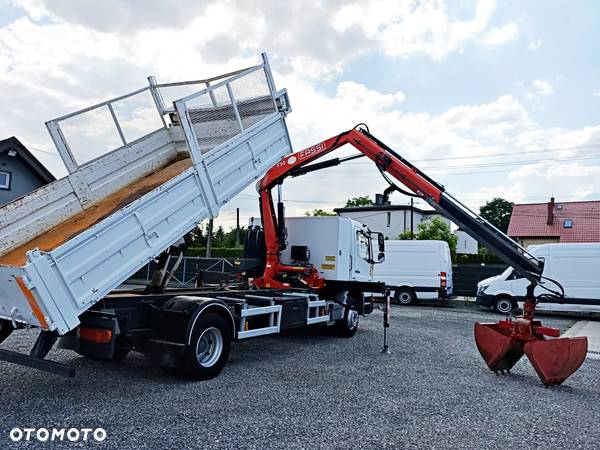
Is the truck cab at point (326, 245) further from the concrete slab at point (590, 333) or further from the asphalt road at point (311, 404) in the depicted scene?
the concrete slab at point (590, 333)

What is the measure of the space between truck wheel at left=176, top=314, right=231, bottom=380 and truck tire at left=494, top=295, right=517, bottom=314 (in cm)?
1336

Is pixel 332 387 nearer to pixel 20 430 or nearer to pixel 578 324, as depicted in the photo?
pixel 20 430

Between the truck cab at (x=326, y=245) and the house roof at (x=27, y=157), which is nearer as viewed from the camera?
the truck cab at (x=326, y=245)

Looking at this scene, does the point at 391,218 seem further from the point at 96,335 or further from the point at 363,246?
the point at 96,335

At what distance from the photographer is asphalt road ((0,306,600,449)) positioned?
14.1 ft

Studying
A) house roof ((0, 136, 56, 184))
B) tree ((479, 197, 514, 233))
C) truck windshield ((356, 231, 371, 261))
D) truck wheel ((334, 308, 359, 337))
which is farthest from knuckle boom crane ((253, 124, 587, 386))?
tree ((479, 197, 514, 233))

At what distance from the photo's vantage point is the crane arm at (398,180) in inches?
287

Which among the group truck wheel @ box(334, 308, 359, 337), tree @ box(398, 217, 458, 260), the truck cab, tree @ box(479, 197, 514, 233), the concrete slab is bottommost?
the concrete slab

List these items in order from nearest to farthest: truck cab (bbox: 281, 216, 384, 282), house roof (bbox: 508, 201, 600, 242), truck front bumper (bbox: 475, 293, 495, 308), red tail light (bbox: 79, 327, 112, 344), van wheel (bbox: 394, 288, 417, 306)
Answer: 1. red tail light (bbox: 79, 327, 112, 344)
2. truck cab (bbox: 281, 216, 384, 282)
3. truck front bumper (bbox: 475, 293, 495, 308)
4. van wheel (bbox: 394, 288, 417, 306)
5. house roof (bbox: 508, 201, 600, 242)

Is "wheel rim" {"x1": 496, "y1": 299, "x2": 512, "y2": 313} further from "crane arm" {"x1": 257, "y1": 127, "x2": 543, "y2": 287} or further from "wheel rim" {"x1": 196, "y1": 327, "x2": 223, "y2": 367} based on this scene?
"wheel rim" {"x1": 196, "y1": 327, "x2": 223, "y2": 367}

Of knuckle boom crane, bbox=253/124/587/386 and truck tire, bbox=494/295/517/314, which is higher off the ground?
knuckle boom crane, bbox=253/124/587/386

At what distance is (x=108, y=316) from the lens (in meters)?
5.31

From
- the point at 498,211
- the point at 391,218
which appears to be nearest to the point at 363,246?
the point at 391,218

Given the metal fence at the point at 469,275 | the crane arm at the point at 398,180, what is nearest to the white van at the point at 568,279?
the metal fence at the point at 469,275
